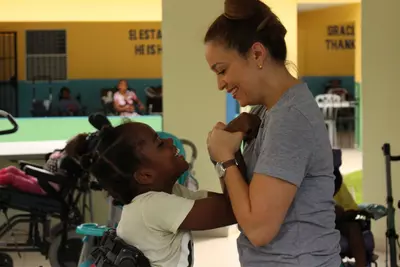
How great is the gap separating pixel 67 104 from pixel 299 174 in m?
11.3

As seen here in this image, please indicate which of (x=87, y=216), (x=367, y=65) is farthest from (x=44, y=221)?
(x=367, y=65)

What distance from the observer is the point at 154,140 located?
62.4 inches

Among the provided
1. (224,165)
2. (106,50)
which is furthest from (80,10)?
(224,165)

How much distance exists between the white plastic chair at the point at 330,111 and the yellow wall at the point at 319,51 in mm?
1909

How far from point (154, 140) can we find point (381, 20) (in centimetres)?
369

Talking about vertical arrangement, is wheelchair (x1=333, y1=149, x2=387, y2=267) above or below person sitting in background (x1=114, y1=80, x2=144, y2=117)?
below

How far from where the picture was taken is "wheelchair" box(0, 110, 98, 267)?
4113 millimetres

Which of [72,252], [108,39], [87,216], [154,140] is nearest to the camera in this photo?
[154,140]

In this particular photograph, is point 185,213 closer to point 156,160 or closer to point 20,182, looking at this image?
point 156,160

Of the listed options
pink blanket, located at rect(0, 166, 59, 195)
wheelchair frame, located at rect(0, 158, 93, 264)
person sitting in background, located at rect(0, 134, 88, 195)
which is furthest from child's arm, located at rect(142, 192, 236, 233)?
pink blanket, located at rect(0, 166, 59, 195)

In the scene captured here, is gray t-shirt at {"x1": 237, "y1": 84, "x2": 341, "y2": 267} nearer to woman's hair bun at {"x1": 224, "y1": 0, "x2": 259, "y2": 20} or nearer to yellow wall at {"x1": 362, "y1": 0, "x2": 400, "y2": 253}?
woman's hair bun at {"x1": 224, "y1": 0, "x2": 259, "y2": 20}

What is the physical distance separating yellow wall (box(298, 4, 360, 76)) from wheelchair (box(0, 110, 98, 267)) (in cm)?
999

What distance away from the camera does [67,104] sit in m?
Answer: 12.3

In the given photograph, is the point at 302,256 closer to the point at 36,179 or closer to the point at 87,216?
the point at 36,179
